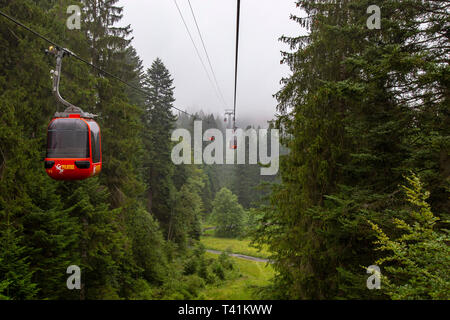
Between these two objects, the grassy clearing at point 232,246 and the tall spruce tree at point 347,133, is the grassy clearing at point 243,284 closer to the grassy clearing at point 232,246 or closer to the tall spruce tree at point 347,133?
the tall spruce tree at point 347,133

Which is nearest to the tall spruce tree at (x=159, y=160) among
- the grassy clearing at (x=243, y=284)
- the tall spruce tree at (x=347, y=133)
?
the grassy clearing at (x=243, y=284)

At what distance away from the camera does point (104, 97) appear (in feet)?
42.7

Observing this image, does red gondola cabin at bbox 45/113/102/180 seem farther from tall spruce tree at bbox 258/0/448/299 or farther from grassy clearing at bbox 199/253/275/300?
grassy clearing at bbox 199/253/275/300

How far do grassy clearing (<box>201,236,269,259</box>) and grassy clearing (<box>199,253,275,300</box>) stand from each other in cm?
374

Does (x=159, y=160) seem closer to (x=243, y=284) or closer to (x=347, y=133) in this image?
(x=243, y=284)

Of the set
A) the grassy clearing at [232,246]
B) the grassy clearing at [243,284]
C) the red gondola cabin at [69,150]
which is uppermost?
the red gondola cabin at [69,150]

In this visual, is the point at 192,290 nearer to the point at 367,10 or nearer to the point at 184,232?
the point at 184,232

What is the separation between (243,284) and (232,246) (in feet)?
61.1

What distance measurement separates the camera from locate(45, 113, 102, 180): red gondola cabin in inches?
216

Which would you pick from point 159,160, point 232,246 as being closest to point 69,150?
point 159,160

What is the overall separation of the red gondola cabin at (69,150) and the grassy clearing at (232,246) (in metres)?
28.1

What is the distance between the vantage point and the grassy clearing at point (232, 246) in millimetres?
32188

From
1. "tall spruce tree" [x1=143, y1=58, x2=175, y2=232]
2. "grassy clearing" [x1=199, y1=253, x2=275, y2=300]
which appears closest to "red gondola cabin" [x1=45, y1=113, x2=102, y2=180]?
"grassy clearing" [x1=199, y1=253, x2=275, y2=300]
